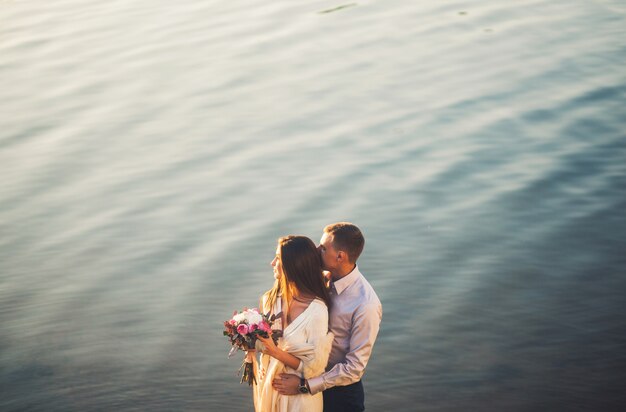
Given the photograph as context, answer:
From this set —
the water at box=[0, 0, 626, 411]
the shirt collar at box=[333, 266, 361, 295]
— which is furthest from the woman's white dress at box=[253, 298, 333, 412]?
the water at box=[0, 0, 626, 411]

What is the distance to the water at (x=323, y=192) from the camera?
6.60 meters

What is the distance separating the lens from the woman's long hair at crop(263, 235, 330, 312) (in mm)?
4504

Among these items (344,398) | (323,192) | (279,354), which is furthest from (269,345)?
(323,192)

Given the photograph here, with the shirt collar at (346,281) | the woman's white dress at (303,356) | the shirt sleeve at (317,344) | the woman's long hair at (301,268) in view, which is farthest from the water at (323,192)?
the woman's long hair at (301,268)

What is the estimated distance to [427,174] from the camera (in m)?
9.04

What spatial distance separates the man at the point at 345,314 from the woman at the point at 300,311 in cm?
6

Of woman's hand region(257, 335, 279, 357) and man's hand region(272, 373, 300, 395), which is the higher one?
woman's hand region(257, 335, 279, 357)

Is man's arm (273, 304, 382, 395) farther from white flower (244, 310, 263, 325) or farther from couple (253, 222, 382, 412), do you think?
white flower (244, 310, 263, 325)

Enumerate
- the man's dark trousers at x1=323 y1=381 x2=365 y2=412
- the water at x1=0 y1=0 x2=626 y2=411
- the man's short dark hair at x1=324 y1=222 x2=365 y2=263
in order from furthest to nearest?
the water at x1=0 y1=0 x2=626 y2=411
the man's dark trousers at x1=323 y1=381 x2=365 y2=412
the man's short dark hair at x1=324 y1=222 x2=365 y2=263

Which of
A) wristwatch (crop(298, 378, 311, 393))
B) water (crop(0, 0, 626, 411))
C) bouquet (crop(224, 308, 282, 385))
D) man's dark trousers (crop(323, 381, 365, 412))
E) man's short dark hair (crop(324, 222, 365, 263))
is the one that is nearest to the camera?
bouquet (crop(224, 308, 282, 385))

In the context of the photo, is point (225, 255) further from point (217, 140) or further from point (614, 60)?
point (614, 60)

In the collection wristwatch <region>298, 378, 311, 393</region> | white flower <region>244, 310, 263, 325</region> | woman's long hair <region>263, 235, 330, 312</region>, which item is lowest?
wristwatch <region>298, 378, 311, 393</region>

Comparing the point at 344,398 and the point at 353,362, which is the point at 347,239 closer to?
the point at 353,362

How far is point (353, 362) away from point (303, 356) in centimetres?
25
